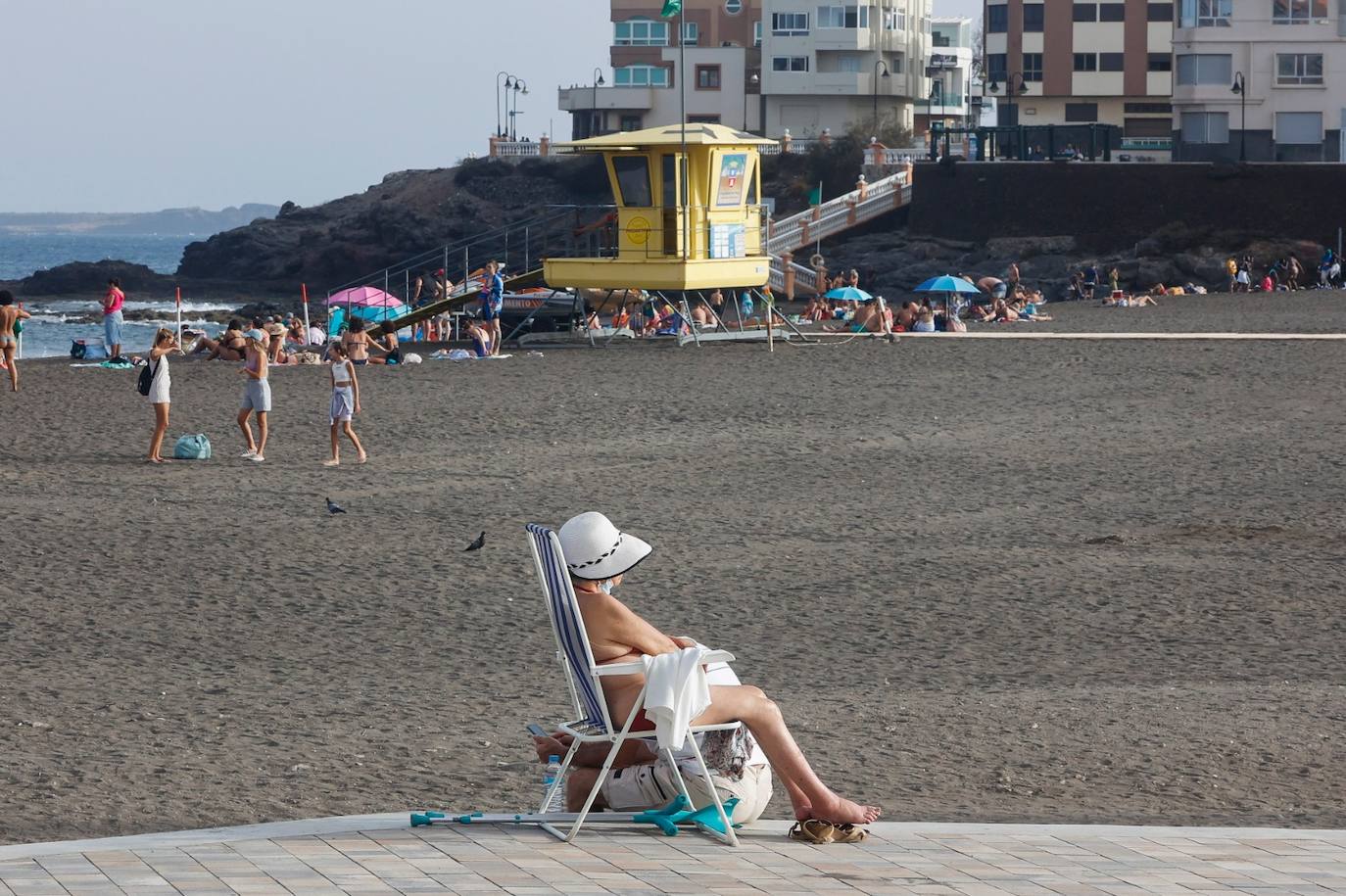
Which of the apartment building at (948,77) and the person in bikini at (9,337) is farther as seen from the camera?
the apartment building at (948,77)

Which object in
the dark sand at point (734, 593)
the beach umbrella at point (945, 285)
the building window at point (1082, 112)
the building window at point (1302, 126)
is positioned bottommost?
the dark sand at point (734, 593)

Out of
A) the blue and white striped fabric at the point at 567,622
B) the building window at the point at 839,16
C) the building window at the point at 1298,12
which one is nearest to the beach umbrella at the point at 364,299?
the blue and white striped fabric at the point at 567,622

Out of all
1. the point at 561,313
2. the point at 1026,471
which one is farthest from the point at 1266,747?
the point at 561,313

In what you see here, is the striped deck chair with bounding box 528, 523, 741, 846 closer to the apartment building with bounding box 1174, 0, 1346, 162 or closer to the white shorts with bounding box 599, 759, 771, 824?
the white shorts with bounding box 599, 759, 771, 824

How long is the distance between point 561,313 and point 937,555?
25.9m

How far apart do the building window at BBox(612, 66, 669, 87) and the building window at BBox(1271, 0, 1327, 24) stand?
3687cm

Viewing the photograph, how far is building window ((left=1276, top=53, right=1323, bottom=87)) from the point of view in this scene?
69.7 meters

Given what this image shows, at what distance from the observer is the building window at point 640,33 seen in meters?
106

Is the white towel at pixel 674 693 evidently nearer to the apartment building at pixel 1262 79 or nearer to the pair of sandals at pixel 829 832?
the pair of sandals at pixel 829 832

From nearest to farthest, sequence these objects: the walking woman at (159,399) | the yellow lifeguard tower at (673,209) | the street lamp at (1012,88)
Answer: the walking woman at (159,399) → the yellow lifeguard tower at (673,209) → the street lamp at (1012,88)

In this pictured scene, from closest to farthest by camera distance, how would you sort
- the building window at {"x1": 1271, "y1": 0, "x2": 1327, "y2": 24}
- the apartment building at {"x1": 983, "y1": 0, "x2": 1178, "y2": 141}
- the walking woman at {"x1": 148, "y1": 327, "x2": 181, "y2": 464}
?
the walking woman at {"x1": 148, "y1": 327, "x2": 181, "y2": 464} < the building window at {"x1": 1271, "y1": 0, "x2": 1327, "y2": 24} < the apartment building at {"x1": 983, "y1": 0, "x2": 1178, "y2": 141}

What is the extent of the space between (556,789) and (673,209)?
26.4 metres

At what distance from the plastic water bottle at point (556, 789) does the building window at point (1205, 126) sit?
226 ft

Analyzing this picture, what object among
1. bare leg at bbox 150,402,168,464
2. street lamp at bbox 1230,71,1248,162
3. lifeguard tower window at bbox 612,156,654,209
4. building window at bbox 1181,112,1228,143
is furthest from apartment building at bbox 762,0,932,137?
bare leg at bbox 150,402,168,464
